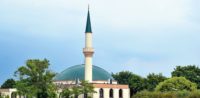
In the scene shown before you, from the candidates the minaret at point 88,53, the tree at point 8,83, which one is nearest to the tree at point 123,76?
the minaret at point 88,53

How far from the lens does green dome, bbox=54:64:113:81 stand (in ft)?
292

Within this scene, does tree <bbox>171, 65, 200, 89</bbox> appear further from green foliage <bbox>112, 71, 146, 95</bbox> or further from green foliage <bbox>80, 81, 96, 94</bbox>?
green foliage <bbox>80, 81, 96, 94</bbox>

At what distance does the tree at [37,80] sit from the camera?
6969 centimetres

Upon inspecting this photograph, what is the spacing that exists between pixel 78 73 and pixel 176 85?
53.2ft

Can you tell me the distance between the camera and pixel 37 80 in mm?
70500

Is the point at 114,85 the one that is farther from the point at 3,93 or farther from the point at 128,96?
the point at 3,93

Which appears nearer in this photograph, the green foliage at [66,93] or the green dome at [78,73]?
the green foliage at [66,93]

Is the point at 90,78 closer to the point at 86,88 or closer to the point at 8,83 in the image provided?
the point at 86,88

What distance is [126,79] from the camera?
99.2 meters

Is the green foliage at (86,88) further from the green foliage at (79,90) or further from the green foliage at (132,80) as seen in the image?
the green foliage at (132,80)

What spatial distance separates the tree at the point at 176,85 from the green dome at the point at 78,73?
37.4 feet

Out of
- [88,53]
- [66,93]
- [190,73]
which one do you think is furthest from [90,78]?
[190,73]

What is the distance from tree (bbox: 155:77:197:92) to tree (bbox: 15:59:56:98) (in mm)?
19159

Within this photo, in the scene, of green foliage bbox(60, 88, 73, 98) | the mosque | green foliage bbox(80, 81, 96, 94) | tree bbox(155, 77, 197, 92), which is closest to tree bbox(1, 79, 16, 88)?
the mosque
